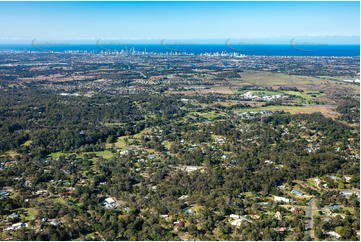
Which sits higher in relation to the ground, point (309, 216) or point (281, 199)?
point (281, 199)

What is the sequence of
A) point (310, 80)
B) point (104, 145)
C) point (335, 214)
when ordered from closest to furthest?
point (335, 214) < point (104, 145) < point (310, 80)

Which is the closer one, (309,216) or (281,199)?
(309,216)

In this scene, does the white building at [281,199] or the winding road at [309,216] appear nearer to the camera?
the winding road at [309,216]

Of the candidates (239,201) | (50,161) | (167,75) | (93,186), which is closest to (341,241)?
(239,201)

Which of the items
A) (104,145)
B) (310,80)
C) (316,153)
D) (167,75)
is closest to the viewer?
(316,153)

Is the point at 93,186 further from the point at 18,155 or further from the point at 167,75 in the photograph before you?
the point at 167,75

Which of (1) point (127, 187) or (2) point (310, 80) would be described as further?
(2) point (310, 80)

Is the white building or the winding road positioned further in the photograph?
the white building

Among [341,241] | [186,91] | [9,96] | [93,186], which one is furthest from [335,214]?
[9,96]

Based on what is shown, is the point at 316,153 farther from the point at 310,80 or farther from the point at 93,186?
the point at 310,80

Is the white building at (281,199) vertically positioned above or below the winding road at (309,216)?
above

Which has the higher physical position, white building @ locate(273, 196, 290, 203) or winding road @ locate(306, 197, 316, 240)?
white building @ locate(273, 196, 290, 203)
